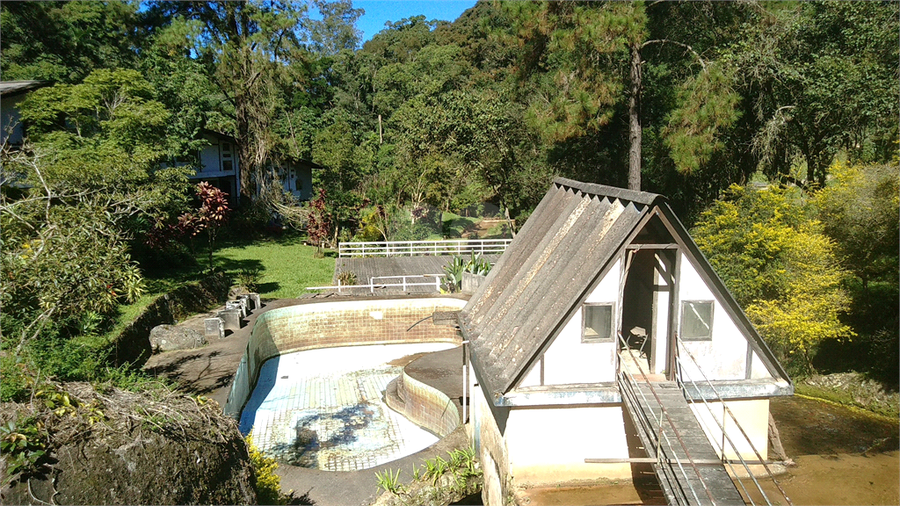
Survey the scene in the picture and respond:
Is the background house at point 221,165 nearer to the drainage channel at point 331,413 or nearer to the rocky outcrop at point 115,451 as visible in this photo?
the drainage channel at point 331,413

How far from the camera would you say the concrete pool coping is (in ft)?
34.0

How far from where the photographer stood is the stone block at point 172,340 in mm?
17016

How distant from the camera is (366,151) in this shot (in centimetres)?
5247

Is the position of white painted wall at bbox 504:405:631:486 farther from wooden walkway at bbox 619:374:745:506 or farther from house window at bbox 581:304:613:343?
house window at bbox 581:304:613:343

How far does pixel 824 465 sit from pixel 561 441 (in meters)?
6.08

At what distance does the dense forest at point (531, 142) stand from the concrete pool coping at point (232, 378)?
2586 mm

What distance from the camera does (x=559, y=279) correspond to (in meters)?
10.1

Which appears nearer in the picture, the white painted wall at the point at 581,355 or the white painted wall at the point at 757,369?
the white painted wall at the point at 581,355

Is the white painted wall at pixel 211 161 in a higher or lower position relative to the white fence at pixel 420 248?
higher

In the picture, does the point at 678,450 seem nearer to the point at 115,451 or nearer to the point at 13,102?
the point at 115,451

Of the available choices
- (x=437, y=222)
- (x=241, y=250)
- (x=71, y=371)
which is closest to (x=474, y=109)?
(x=437, y=222)

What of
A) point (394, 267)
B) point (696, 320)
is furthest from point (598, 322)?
point (394, 267)

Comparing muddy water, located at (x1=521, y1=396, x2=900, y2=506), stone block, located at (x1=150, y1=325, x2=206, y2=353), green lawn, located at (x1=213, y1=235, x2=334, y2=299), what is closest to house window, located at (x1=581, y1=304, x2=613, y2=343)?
muddy water, located at (x1=521, y1=396, x2=900, y2=506)

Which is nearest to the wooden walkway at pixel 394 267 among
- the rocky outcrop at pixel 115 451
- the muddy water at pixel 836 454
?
the muddy water at pixel 836 454
